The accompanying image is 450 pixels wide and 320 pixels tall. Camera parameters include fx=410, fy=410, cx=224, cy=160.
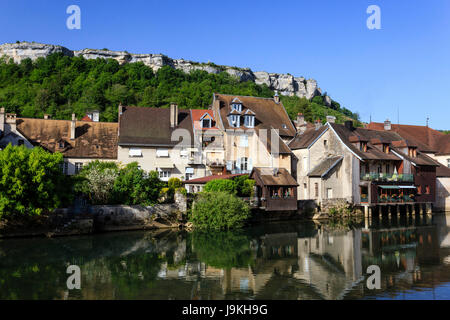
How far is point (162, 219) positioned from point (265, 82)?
389ft

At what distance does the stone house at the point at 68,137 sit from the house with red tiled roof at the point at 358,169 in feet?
66.4

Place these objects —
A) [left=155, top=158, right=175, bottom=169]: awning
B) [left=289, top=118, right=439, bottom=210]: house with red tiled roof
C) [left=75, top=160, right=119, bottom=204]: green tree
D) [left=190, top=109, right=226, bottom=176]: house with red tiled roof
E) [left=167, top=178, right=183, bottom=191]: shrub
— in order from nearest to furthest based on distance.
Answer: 1. [left=75, top=160, right=119, bottom=204]: green tree
2. [left=167, top=178, right=183, bottom=191]: shrub
3. [left=155, top=158, right=175, bottom=169]: awning
4. [left=289, top=118, right=439, bottom=210]: house with red tiled roof
5. [left=190, top=109, right=226, bottom=176]: house with red tiled roof

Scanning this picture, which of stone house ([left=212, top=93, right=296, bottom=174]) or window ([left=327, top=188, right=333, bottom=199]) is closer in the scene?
window ([left=327, top=188, right=333, bottom=199])

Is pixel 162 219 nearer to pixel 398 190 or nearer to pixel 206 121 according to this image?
pixel 206 121

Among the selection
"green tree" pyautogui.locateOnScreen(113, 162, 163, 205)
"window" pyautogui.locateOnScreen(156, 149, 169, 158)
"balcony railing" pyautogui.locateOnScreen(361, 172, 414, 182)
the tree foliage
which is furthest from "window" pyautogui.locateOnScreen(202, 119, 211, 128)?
the tree foliage

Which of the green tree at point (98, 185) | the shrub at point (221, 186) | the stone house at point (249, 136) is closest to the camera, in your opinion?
the green tree at point (98, 185)

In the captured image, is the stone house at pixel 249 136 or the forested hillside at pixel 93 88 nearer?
the stone house at pixel 249 136

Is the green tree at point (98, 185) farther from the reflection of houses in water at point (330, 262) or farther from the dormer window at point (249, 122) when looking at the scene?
the dormer window at point (249, 122)

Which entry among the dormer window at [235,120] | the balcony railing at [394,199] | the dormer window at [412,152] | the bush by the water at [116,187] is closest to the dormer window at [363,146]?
the balcony railing at [394,199]

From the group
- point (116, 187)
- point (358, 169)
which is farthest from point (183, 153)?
→ point (358, 169)

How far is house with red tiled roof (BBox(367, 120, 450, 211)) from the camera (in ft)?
162

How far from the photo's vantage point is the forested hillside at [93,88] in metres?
77.8

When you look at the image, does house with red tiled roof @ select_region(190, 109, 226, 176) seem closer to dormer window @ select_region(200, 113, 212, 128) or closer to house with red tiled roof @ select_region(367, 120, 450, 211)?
dormer window @ select_region(200, 113, 212, 128)

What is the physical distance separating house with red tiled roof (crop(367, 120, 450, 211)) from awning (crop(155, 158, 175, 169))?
95.3ft
